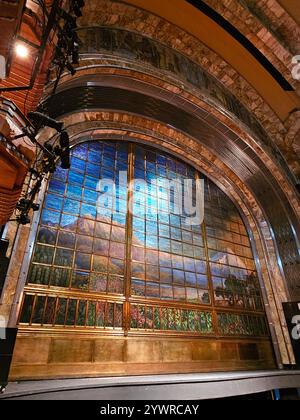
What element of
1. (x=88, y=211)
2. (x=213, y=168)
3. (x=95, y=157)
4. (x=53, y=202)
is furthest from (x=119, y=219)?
(x=213, y=168)

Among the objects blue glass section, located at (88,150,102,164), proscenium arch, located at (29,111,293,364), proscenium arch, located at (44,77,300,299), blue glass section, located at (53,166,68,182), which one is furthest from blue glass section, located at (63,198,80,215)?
proscenium arch, located at (44,77,300,299)

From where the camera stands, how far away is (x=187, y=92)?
21.3 feet

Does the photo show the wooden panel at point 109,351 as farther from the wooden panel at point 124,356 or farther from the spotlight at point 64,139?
the spotlight at point 64,139

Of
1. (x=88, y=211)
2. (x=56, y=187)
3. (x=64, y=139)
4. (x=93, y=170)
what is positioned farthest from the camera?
(x=93, y=170)

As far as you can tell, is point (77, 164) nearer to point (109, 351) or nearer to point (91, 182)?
point (91, 182)

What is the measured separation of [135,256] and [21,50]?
413 cm

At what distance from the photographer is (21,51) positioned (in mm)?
2684

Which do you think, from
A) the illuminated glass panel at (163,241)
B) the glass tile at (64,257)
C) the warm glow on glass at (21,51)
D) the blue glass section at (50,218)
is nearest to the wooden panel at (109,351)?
the illuminated glass panel at (163,241)

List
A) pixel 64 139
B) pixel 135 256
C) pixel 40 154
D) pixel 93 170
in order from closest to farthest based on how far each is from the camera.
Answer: pixel 64 139, pixel 40 154, pixel 135 256, pixel 93 170

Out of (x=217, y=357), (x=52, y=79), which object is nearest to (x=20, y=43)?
(x=52, y=79)

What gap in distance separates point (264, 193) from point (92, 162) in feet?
18.6

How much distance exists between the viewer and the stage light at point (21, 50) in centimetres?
265
